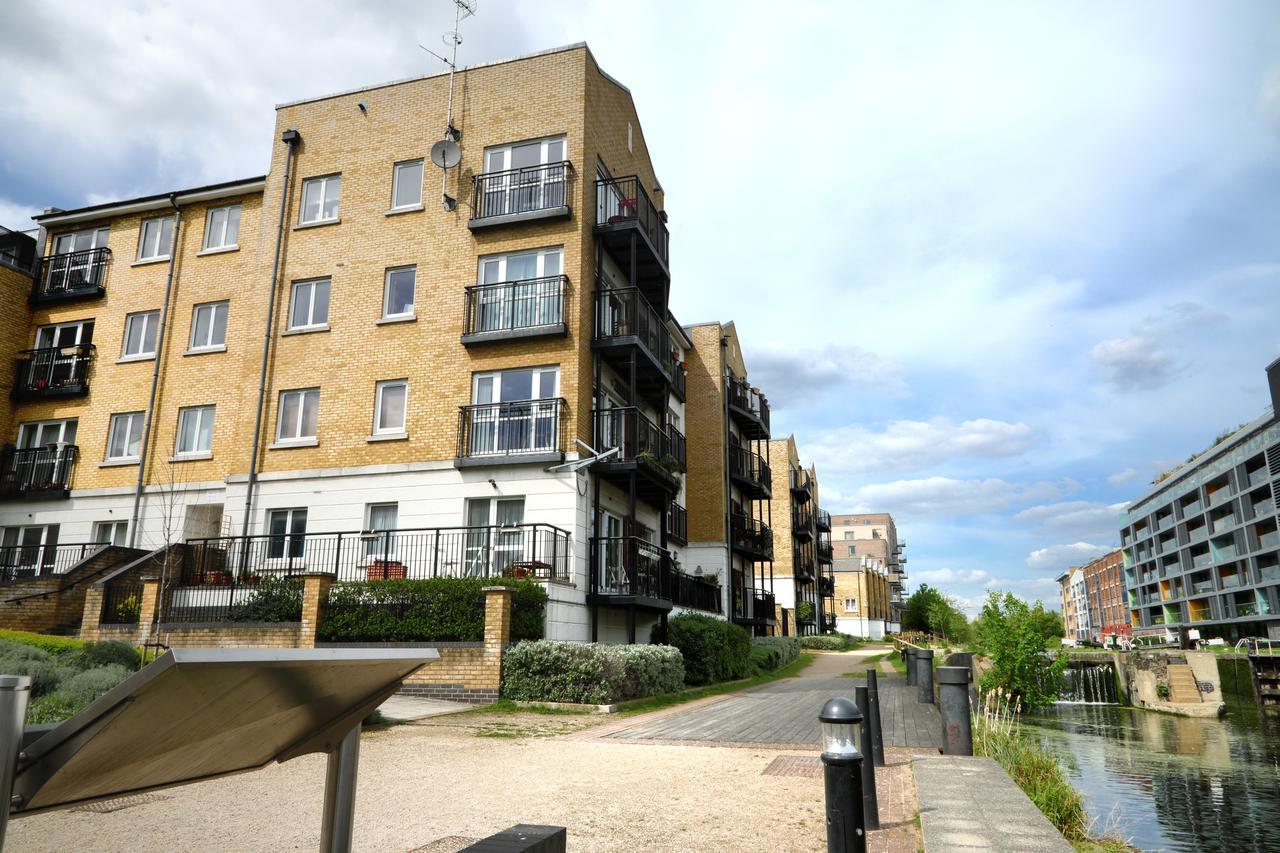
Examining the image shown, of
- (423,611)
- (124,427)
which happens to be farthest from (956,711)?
(124,427)

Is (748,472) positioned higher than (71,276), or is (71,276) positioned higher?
(71,276)

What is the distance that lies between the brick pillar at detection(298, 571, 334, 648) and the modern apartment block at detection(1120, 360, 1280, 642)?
6194 cm

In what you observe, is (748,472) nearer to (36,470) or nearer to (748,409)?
(748,409)

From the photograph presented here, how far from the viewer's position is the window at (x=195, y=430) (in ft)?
72.2

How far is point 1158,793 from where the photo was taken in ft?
41.8

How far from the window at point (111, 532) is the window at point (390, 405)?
7.54 metres

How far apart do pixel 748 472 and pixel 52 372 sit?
76.8 ft

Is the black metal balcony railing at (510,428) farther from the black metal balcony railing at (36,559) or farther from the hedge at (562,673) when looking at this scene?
the black metal balcony railing at (36,559)

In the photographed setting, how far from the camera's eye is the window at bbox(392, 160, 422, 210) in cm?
2139

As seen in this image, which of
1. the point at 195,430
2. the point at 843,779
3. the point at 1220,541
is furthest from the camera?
the point at 1220,541

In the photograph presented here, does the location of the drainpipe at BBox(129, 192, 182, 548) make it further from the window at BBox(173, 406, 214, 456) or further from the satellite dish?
the satellite dish

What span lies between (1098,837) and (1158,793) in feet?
23.2

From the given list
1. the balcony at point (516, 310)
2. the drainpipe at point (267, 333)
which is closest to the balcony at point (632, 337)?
the balcony at point (516, 310)

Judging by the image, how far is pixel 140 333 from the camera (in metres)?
23.7
